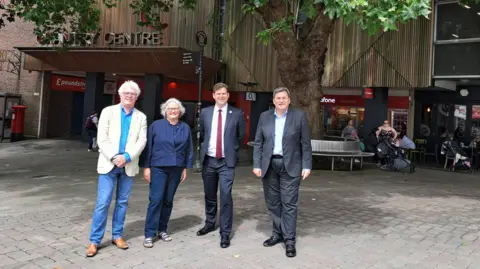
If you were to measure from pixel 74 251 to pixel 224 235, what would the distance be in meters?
1.62

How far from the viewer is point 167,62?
57.3 ft

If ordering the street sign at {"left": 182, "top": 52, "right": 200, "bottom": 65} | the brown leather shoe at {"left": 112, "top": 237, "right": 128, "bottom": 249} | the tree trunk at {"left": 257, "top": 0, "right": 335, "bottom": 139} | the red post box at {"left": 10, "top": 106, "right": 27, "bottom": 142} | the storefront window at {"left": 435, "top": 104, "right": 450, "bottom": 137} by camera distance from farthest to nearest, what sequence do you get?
1. the red post box at {"left": 10, "top": 106, "right": 27, "bottom": 142}
2. the storefront window at {"left": 435, "top": 104, "right": 450, "bottom": 137}
3. the street sign at {"left": 182, "top": 52, "right": 200, "bottom": 65}
4. the tree trunk at {"left": 257, "top": 0, "right": 335, "bottom": 139}
5. the brown leather shoe at {"left": 112, "top": 237, "right": 128, "bottom": 249}

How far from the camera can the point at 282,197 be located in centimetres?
471

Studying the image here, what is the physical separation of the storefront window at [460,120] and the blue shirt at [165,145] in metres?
15.4

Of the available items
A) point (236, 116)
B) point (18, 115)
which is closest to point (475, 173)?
point (236, 116)

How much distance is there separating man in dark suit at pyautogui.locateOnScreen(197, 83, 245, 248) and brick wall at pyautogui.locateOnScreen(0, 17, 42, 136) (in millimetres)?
18989

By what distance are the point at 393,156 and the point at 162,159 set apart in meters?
9.77

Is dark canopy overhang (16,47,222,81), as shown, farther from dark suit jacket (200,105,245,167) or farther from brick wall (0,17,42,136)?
dark suit jacket (200,105,245,167)

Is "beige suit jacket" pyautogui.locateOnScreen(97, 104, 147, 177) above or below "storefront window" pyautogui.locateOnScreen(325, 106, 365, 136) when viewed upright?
below

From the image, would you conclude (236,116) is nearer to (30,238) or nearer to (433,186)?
(30,238)

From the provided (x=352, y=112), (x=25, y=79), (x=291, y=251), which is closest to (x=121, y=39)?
(x=25, y=79)

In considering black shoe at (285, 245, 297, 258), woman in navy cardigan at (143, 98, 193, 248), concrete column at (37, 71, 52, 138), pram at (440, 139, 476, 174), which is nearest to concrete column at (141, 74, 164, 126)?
concrete column at (37, 71, 52, 138)

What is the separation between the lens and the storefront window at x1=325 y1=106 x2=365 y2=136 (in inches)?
809

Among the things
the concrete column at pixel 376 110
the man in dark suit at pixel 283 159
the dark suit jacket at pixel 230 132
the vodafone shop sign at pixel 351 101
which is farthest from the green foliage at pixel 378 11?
the vodafone shop sign at pixel 351 101
